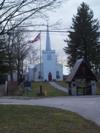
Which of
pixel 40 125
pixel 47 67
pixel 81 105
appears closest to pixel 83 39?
pixel 47 67

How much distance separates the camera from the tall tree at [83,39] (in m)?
84.0

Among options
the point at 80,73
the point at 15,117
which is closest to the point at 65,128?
the point at 15,117

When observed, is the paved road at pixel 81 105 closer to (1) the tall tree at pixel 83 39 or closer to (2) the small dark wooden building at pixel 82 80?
(2) the small dark wooden building at pixel 82 80

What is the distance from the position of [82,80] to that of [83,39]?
117 feet

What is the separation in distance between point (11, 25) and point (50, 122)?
515 centimetres

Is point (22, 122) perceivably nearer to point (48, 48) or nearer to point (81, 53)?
point (81, 53)

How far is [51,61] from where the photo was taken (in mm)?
117750

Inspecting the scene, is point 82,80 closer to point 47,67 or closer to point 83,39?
point 83,39

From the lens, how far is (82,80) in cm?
4903

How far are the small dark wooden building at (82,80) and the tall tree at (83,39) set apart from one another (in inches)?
1321

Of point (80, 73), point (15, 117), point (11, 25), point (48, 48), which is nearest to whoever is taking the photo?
point (15, 117)

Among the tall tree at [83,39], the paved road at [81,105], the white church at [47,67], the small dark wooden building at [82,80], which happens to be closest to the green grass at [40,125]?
the paved road at [81,105]

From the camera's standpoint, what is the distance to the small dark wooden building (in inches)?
1918

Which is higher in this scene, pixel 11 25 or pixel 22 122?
pixel 11 25
